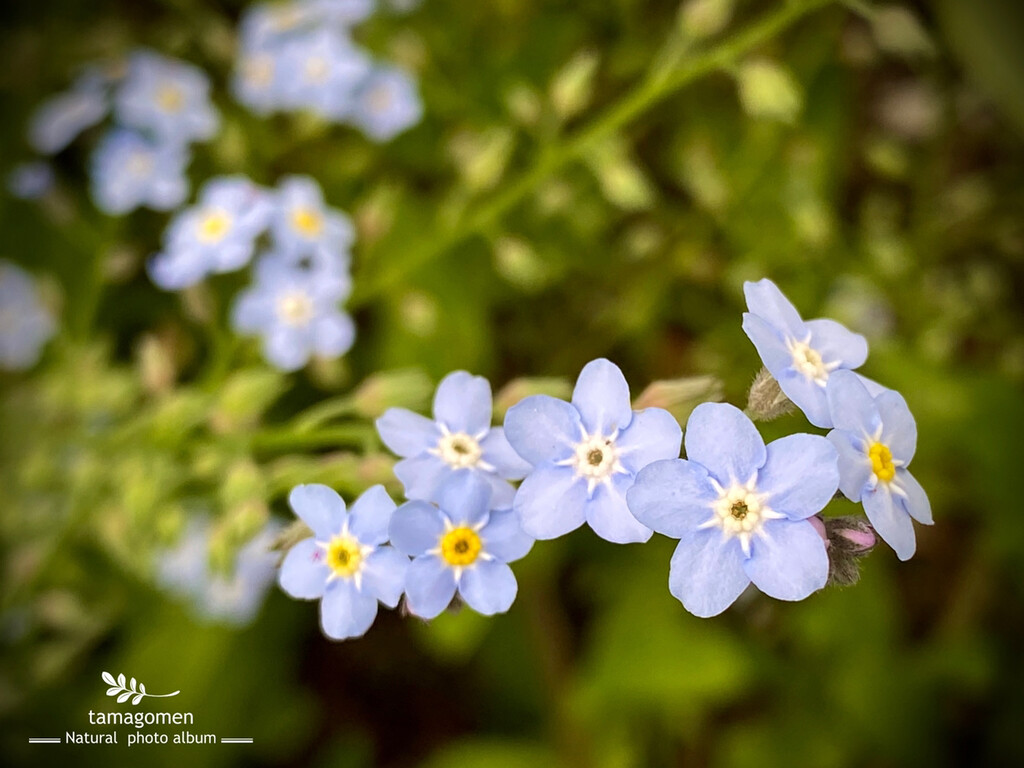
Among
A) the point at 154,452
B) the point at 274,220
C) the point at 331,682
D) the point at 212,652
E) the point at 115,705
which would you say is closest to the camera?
the point at 154,452

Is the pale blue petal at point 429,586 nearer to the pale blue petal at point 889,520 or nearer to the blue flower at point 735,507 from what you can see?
the blue flower at point 735,507

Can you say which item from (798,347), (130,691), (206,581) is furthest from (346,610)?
(206,581)

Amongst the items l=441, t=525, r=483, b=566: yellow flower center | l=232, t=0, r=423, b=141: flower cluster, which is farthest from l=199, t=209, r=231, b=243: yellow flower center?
l=441, t=525, r=483, b=566: yellow flower center

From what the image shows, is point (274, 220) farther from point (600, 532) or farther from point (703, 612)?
point (703, 612)

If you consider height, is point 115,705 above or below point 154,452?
below

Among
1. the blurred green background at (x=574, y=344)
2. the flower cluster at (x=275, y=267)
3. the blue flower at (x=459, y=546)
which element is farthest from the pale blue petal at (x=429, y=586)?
the blurred green background at (x=574, y=344)

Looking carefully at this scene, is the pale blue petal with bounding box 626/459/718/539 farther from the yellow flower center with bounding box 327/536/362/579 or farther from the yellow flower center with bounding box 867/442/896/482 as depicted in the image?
the yellow flower center with bounding box 327/536/362/579

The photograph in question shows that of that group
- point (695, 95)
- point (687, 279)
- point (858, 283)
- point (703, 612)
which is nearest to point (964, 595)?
point (858, 283)
